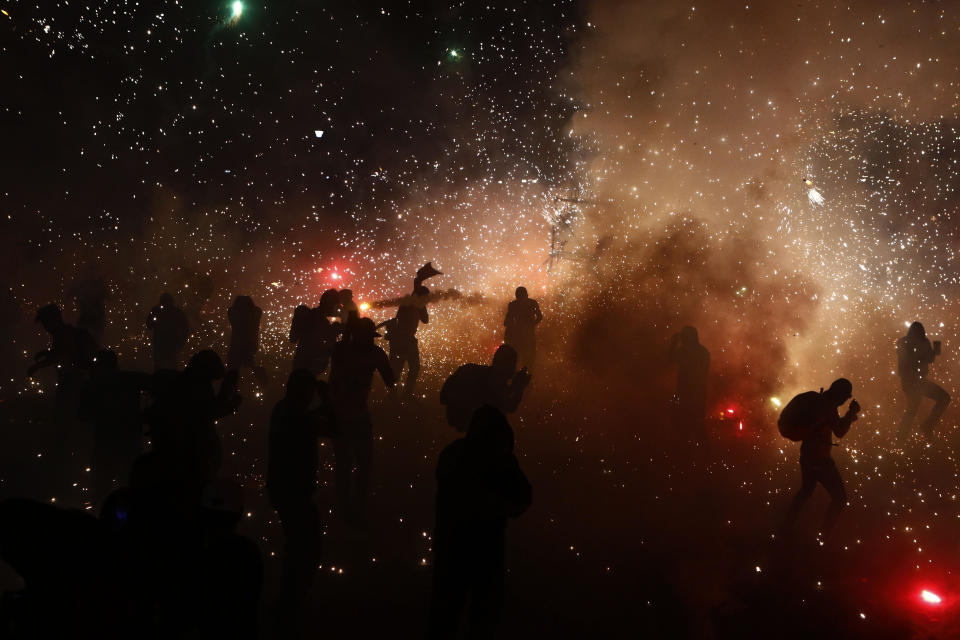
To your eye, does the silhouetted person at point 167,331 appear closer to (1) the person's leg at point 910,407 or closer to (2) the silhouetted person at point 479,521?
(2) the silhouetted person at point 479,521

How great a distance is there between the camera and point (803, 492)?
5.27 meters

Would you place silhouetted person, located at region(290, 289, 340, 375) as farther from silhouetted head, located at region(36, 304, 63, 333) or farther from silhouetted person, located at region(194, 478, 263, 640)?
silhouetted person, located at region(194, 478, 263, 640)

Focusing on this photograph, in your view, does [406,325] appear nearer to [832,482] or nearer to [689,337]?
[689,337]

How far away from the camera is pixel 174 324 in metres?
8.33

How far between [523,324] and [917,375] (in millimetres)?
6301

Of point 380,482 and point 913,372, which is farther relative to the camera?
point 913,372

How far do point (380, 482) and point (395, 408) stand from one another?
108 inches

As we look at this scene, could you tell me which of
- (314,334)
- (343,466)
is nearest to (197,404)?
(343,466)

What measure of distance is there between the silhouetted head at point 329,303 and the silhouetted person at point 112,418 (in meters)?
2.83

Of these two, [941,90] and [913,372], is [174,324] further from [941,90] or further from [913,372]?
[941,90]

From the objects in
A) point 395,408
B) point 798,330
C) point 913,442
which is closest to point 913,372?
point 913,442

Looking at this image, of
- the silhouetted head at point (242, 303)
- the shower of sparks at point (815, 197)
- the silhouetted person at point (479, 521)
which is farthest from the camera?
the shower of sparks at point (815, 197)

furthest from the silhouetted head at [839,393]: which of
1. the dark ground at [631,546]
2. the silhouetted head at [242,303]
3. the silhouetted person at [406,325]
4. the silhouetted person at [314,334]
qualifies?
the silhouetted head at [242,303]

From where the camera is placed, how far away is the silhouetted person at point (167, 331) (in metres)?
8.30
